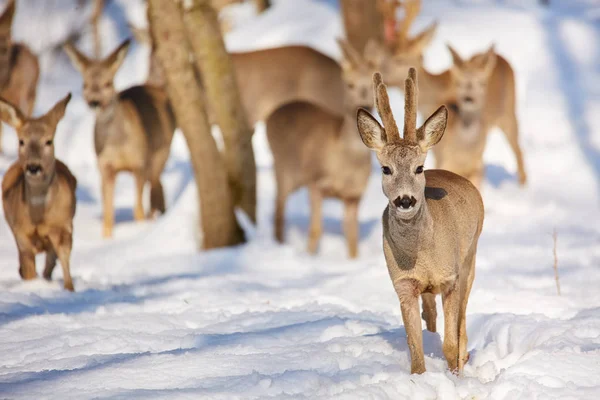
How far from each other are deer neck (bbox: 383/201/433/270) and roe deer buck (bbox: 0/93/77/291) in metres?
3.09

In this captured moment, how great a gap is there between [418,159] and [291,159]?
237 inches

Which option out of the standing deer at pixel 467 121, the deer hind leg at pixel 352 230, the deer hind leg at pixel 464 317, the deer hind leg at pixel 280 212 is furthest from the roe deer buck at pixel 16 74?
the deer hind leg at pixel 464 317

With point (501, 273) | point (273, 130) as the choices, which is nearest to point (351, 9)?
point (273, 130)

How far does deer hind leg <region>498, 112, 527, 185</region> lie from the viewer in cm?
1361

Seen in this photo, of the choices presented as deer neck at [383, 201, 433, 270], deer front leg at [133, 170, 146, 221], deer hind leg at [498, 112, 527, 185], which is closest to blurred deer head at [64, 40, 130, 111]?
deer front leg at [133, 170, 146, 221]

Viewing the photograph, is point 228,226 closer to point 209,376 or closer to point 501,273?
point 501,273

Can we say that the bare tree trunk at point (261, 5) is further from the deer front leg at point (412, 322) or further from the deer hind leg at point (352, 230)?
the deer front leg at point (412, 322)

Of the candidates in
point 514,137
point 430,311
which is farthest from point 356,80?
point 430,311

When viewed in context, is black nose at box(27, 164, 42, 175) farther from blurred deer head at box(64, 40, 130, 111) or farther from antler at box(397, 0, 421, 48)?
antler at box(397, 0, 421, 48)

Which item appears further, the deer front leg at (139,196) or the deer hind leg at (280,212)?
the deer front leg at (139,196)

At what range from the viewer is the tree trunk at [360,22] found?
46.5 feet

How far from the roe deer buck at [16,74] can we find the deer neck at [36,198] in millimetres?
6745

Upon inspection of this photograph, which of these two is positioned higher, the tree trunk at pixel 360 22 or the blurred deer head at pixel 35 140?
the tree trunk at pixel 360 22

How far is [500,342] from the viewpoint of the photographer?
564cm
